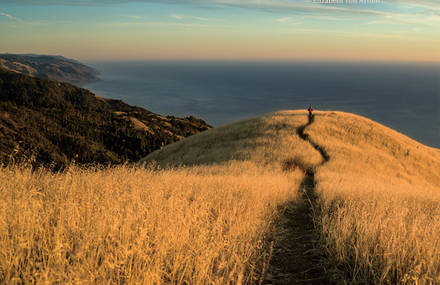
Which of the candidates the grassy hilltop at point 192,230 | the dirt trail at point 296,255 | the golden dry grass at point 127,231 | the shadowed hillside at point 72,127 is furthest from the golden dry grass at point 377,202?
the shadowed hillside at point 72,127

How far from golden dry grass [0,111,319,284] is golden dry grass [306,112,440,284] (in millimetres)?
1481

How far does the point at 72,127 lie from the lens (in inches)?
5207

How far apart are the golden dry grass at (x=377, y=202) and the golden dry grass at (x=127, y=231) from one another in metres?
1.48

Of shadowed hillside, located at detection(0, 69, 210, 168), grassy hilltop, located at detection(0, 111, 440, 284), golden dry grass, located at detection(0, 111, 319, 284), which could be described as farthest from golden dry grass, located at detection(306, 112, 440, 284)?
shadowed hillside, located at detection(0, 69, 210, 168)

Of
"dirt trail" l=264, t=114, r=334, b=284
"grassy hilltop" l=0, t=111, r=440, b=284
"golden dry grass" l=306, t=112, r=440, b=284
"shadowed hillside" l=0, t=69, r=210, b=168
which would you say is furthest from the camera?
"shadowed hillside" l=0, t=69, r=210, b=168

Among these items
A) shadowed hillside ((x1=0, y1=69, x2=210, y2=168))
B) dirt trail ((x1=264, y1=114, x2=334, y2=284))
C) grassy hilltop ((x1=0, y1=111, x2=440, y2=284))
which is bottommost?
shadowed hillside ((x1=0, y1=69, x2=210, y2=168))

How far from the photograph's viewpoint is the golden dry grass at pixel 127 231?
10.1 feet

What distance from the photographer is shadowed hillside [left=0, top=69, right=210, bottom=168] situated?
107 meters

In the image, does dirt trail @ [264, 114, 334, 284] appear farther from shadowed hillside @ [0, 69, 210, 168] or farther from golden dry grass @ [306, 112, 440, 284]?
shadowed hillside @ [0, 69, 210, 168]

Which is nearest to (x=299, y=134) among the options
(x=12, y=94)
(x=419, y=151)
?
(x=419, y=151)

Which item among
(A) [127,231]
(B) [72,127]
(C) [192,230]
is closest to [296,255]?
(C) [192,230]

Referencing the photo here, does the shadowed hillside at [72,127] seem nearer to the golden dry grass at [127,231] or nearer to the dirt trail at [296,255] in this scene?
the golden dry grass at [127,231]

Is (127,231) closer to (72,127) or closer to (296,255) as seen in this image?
(296,255)

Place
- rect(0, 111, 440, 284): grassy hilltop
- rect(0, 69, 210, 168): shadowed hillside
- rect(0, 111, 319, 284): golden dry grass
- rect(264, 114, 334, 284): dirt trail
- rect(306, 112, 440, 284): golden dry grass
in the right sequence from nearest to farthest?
rect(0, 111, 319, 284): golden dry grass < rect(0, 111, 440, 284): grassy hilltop < rect(306, 112, 440, 284): golden dry grass < rect(264, 114, 334, 284): dirt trail < rect(0, 69, 210, 168): shadowed hillside
